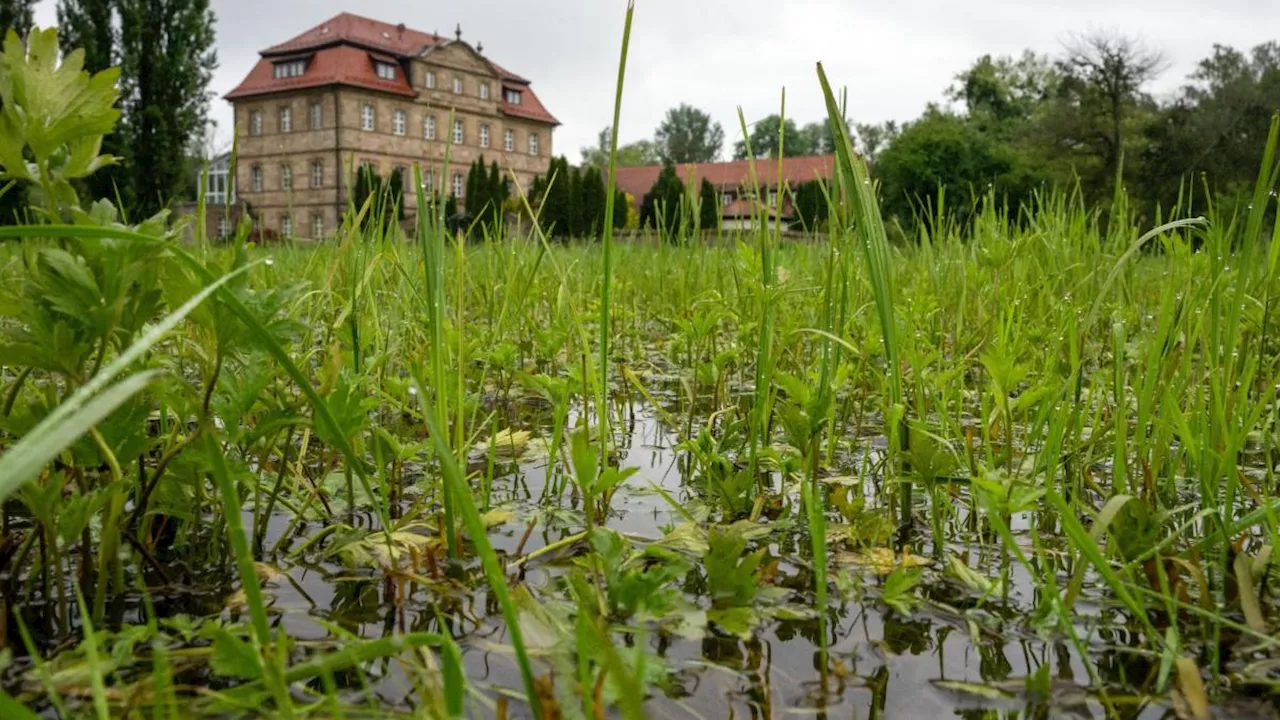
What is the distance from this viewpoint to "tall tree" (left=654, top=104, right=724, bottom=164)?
284ft

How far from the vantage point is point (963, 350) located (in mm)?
→ 2211

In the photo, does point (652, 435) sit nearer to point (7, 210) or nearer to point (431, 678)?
point (431, 678)

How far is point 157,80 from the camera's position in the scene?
874 inches

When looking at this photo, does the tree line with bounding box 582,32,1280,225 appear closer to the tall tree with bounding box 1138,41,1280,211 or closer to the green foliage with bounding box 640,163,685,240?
the tall tree with bounding box 1138,41,1280,211

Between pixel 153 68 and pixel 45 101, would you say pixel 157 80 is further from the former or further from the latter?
pixel 45 101

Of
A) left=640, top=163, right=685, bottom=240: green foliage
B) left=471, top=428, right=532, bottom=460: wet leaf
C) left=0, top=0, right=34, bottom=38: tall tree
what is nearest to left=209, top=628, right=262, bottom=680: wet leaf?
left=471, top=428, right=532, bottom=460: wet leaf

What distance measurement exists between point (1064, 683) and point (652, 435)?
1.17 metres

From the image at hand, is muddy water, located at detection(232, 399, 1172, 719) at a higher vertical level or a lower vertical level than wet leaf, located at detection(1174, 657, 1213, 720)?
lower

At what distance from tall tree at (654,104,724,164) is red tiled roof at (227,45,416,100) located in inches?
1850

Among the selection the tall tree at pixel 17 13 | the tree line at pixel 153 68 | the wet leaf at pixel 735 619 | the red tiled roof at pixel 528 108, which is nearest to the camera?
the wet leaf at pixel 735 619

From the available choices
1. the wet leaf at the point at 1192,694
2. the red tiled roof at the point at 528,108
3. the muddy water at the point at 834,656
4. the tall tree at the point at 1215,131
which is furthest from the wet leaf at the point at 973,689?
the red tiled roof at the point at 528,108

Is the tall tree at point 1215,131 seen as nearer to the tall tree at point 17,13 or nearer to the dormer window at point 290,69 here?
the tall tree at point 17,13

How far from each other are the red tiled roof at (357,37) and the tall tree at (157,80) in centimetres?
1854

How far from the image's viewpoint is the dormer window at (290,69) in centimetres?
4056
